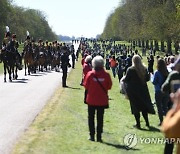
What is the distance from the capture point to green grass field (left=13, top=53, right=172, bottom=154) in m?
9.12

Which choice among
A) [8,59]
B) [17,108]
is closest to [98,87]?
[17,108]

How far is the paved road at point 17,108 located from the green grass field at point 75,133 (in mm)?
231

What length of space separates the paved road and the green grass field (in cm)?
23

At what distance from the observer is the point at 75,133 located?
10742 millimetres

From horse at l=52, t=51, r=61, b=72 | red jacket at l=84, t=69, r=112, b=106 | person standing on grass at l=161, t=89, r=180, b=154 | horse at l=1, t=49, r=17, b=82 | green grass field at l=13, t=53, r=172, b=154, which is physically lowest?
horse at l=52, t=51, r=61, b=72

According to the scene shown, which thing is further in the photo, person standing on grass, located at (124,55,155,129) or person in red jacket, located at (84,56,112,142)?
person standing on grass, located at (124,55,155,129)

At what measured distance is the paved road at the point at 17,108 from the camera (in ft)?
33.9

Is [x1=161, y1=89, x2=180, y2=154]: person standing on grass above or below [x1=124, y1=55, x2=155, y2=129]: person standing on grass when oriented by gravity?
above

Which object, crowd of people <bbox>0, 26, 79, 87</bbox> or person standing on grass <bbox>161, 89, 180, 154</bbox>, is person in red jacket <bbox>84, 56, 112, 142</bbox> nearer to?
person standing on grass <bbox>161, 89, 180, 154</bbox>

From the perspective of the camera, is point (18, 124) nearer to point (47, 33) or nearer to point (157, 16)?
point (157, 16)

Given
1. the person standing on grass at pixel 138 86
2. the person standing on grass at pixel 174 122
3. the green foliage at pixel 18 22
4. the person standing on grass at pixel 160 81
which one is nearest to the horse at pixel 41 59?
the person standing on grass at pixel 160 81

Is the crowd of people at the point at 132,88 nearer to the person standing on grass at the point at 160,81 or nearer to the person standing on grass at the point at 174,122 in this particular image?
the person standing on grass at the point at 160,81

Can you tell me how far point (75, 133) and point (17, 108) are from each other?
15.4 ft

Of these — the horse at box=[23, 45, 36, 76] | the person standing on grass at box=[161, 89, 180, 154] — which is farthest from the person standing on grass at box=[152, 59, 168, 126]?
the horse at box=[23, 45, 36, 76]
